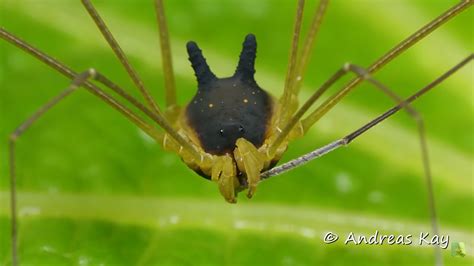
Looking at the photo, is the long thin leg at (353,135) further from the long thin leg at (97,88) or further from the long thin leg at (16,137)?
the long thin leg at (16,137)

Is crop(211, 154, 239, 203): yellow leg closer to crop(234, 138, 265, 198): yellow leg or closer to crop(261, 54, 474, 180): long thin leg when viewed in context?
crop(234, 138, 265, 198): yellow leg

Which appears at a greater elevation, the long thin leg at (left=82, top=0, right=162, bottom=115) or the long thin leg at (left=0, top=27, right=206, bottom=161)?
the long thin leg at (left=82, top=0, right=162, bottom=115)

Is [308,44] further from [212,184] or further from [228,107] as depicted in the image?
[212,184]

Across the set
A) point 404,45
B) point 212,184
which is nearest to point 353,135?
point 404,45

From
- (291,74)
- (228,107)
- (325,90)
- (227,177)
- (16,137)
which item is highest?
(291,74)

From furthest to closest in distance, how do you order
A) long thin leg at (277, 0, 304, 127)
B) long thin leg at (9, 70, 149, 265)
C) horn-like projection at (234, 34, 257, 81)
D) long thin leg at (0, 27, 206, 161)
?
1. horn-like projection at (234, 34, 257, 81)
2. long thin leg at (277, 0, 304, 127)
3. long thin leg at (0, 27, 206, 161)
4. long thin leg at (9, 70, 149, 265)

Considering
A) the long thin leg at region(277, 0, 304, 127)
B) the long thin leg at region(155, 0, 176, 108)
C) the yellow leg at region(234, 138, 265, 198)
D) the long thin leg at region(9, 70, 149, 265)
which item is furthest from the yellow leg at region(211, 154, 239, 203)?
the long thin leg at region(9, 70, 149, 265)

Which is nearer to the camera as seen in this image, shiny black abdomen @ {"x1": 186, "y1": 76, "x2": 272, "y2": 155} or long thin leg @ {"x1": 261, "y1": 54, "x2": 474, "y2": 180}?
long thin leg @ {"x1": 261, "y1": 54, "x2": 474, "y2": 180}

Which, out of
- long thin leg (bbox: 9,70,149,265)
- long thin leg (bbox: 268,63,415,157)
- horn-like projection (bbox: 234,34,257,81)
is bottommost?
long thin leg (bbox: 9,70,149,265)
